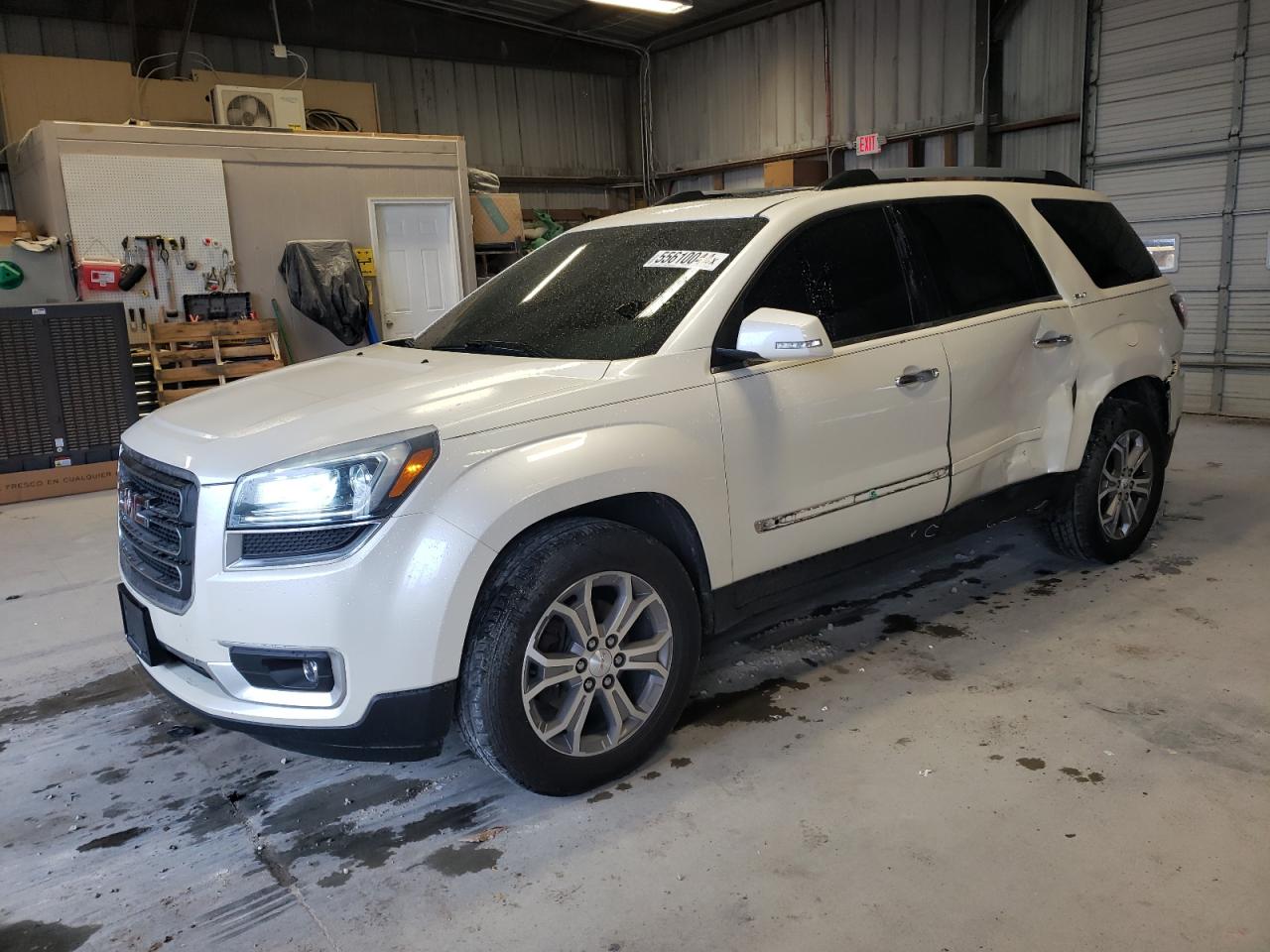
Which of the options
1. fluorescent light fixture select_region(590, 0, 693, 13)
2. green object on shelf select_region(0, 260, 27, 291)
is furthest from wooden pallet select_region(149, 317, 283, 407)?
fluorescent light fixture select_region(590, 0, 693, 13)

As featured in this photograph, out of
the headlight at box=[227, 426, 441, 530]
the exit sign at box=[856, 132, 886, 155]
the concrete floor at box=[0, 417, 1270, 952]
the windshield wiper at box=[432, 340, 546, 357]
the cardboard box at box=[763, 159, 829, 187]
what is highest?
the exit sign at box=[856, 132, 886, 155]

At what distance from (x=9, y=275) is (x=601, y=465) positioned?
749 centimetres

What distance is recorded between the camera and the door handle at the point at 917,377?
9.93 ft

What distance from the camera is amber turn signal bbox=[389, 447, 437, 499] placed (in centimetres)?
214

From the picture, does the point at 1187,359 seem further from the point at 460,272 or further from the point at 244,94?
the point at 244,94

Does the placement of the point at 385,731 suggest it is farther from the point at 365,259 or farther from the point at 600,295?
the point at 365,259

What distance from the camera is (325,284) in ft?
29.4

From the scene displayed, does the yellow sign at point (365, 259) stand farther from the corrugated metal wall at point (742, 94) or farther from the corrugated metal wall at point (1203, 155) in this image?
the corrugated metal wall at point (1203, 155)

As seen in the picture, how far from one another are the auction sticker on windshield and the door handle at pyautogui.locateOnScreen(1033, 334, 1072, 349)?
4.63 ft

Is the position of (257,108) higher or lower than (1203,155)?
higher

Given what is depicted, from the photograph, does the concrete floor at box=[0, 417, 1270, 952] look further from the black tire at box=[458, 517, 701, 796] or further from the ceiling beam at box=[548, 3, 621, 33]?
the ceiling beam at box=[548, 3, 621, 33]

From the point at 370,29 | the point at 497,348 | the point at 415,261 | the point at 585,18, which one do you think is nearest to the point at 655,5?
the point at 585,18

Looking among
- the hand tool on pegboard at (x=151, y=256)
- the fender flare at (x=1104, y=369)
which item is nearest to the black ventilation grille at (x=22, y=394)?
the hand tool on pegboard at (x=151, y=256)

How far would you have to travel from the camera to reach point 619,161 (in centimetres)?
1458
